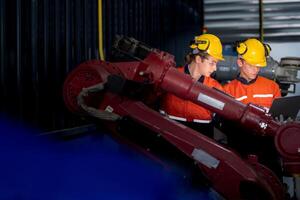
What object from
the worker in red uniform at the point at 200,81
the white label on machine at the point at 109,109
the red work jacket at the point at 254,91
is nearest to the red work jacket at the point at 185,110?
the worker in red uniform at the point at 200,81

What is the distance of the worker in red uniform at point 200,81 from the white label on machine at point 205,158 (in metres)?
0.97

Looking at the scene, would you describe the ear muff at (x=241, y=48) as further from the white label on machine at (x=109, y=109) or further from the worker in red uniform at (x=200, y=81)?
the white label on machine at (x=109, y=109)

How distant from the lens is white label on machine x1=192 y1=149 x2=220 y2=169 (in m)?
2.66

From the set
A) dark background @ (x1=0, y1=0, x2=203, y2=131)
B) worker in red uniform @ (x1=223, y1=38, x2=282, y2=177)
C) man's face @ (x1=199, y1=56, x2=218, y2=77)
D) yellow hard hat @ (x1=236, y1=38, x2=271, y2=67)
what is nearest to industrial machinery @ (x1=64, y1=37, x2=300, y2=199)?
→ dark background @ (x1=0, y1=0, x2=203, y2=131)

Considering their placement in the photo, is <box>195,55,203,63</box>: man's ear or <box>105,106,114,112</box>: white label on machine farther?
<box>195,55,203,63</box>: man's ear

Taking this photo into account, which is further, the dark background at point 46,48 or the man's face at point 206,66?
the man's face at point 206,66

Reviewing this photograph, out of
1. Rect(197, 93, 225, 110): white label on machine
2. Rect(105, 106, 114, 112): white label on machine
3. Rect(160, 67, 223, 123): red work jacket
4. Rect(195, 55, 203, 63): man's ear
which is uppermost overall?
Rect(195, 55, 203, 63): man's ear

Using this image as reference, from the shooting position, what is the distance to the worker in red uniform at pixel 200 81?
3656 millimetres

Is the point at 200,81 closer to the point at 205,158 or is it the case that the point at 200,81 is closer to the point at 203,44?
the point at 203,44

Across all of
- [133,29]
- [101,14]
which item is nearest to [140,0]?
[133,29]

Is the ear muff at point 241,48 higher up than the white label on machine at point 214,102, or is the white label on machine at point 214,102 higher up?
the ear muff at point 241,48

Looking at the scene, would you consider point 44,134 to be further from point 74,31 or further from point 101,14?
point 101,14

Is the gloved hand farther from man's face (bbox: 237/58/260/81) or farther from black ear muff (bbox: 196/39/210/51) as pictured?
man's face (bbox: 237/58/260/81)

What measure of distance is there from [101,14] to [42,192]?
1657mm
